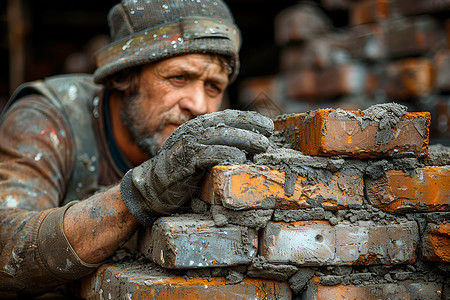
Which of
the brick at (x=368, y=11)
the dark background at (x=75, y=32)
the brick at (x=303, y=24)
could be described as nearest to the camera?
the brick at (x=368, y=11)

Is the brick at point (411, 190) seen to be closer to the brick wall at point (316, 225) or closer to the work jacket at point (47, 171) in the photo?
the brick wall at point (316, 225)

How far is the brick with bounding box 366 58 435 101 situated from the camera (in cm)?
425

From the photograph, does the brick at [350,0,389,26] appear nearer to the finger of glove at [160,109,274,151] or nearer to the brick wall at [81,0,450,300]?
the brick wall at [81,0,450,300]

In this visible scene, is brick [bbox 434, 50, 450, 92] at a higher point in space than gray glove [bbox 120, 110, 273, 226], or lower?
lower

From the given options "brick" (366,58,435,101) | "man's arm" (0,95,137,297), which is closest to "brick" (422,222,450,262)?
"man's arm" (0,95,137,297)

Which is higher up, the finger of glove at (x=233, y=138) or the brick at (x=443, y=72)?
the finger of glove at (x=233, y=138)

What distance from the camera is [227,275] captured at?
1662 mm

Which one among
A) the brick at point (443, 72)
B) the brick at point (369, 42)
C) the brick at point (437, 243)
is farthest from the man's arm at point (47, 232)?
the brick at point (369, 42)

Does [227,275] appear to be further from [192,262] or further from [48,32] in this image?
[48,32]

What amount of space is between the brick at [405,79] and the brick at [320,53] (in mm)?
576

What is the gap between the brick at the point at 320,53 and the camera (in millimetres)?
5230

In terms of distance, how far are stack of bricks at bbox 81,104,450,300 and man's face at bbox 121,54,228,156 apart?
2.44ft

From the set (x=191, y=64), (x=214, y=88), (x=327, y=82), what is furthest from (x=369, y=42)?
(x=191, y=64)

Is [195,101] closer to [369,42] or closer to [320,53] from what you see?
[369,42]
